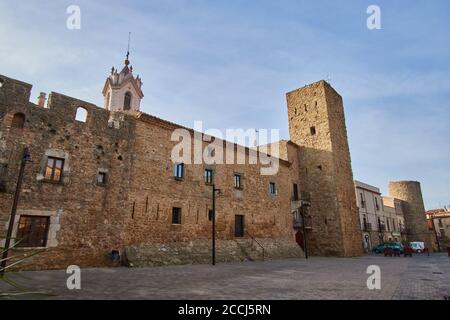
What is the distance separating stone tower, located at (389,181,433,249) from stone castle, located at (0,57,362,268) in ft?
86.3

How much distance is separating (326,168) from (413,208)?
29.9m

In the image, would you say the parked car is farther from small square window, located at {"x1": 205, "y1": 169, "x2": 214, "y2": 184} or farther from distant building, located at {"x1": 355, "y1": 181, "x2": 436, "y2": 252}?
small square window, located at {"x1": 205, "y1": 169, "x2": 214, "y2": 184}

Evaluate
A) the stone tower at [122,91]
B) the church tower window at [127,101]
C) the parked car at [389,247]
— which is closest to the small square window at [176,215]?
the stone tower at [122,91]

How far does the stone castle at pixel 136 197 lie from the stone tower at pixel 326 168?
125 millimetres

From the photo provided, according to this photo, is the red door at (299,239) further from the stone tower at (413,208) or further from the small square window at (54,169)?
the stone tower at (413,208)

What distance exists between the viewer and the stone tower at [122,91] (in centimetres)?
3206

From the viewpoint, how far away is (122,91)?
32688 mm

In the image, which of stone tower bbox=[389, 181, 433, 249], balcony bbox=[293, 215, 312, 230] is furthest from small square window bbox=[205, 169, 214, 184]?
stone tower bbox=[389, 181, 433, 249]

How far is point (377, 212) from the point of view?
3853 cm

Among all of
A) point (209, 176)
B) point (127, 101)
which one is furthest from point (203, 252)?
point (127, 101)

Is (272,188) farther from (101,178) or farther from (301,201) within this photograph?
(101,178)

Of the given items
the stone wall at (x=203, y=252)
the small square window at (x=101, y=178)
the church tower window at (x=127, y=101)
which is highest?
the church tower window at (x=127, y=101)
